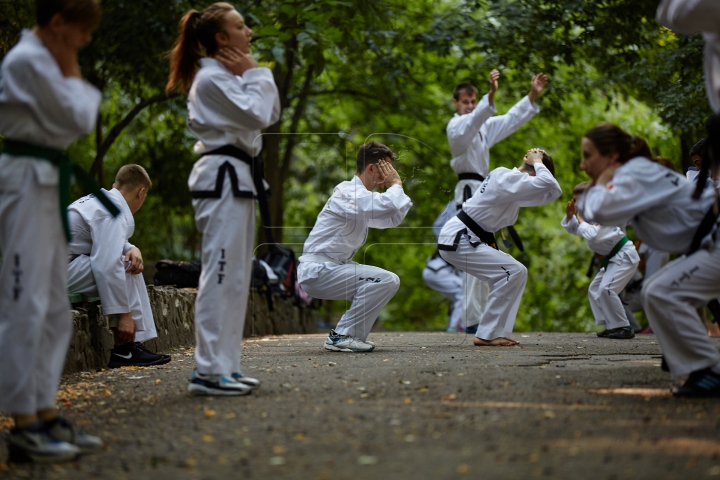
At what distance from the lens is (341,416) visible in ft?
13.5

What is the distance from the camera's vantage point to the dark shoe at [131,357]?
23.1ft

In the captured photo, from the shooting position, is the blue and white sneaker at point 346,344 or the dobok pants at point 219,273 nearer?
the dobok pants at point 219,273

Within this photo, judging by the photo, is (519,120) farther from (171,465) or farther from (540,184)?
(171,465)

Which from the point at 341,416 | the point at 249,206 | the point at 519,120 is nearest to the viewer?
the point at 341,416

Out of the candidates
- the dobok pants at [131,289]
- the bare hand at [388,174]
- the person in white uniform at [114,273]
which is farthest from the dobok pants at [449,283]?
the person in white uniform at [114,273]

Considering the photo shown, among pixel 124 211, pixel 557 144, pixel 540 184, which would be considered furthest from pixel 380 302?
pixel 557 144

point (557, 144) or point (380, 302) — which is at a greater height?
point (557, 144)

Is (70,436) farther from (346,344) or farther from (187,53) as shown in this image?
(346,344)

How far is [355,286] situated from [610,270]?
3629 mm

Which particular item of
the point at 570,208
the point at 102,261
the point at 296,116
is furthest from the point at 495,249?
the point at 296,116

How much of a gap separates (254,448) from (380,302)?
4291 mm

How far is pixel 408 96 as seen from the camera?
58.3ft

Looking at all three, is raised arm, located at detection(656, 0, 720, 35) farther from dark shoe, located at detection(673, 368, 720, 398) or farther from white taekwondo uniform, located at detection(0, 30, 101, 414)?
white taekwondo uniform, located at detection(0, 30, 101, 414)

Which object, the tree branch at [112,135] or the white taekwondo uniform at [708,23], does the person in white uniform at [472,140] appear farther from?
the white taekwondo uniform at [708,23]
